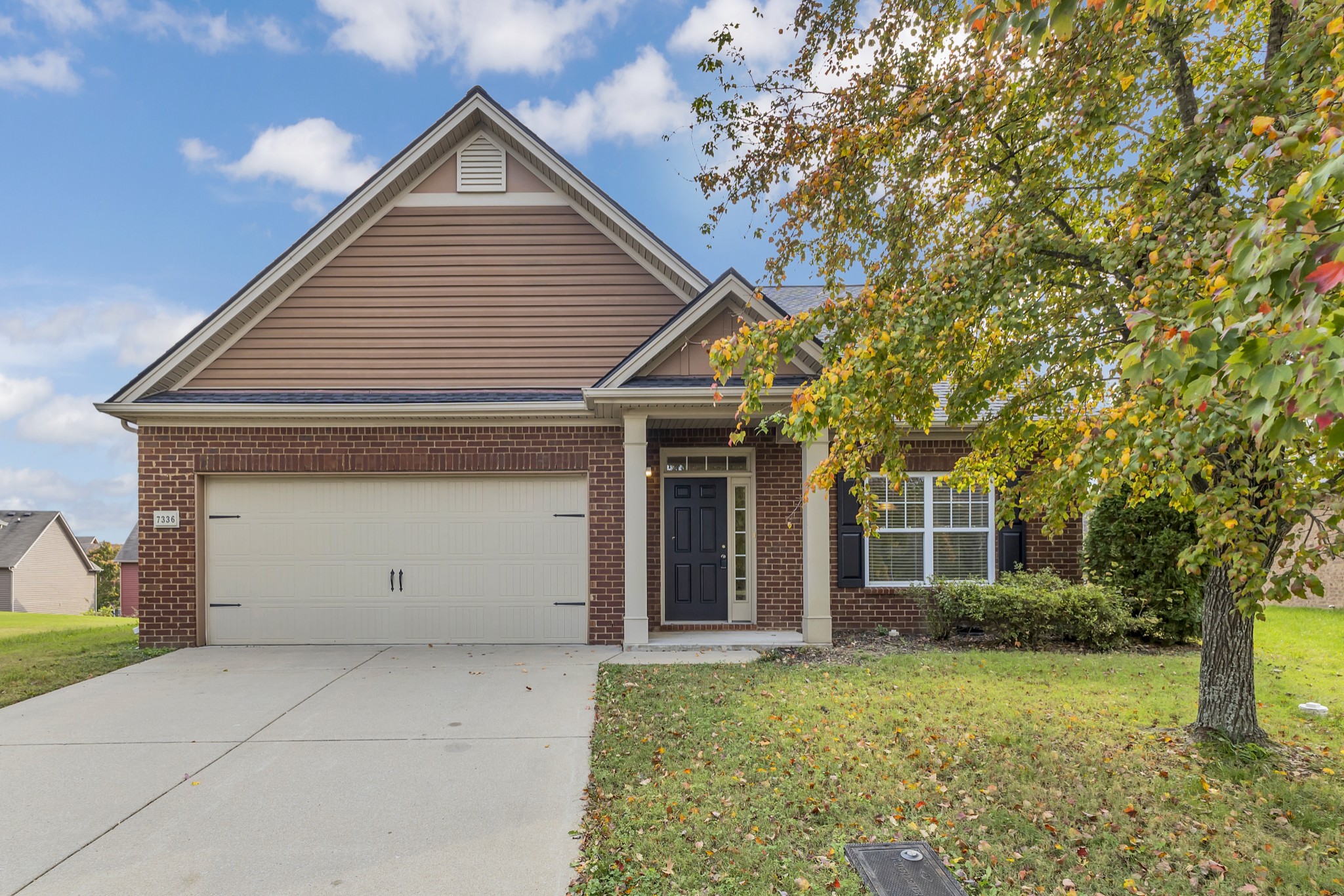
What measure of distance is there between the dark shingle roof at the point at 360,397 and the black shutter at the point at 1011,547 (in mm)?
6102

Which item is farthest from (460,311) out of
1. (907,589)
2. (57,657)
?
(907,589)

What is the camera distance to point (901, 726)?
550 cm

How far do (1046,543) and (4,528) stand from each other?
1802 inches

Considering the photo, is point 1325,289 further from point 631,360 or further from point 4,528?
point 4,528

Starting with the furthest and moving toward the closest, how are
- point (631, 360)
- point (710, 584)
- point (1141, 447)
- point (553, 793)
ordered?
point (710, 584), point (631, 360), point (553, 793), point (1141, 447)

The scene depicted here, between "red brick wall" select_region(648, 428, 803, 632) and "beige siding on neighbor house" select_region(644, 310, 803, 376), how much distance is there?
1429 millimetres

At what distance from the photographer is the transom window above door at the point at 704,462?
32.3 feet

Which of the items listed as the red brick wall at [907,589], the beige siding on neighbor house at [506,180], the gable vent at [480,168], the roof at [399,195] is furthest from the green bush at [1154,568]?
the gable vent at [480,168]

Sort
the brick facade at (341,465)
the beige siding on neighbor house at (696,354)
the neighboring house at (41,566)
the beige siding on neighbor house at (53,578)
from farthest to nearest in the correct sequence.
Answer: the beige siding on neighbor house at (53,578)
the neighboring house at (41,566)
the brick facade at (341,465)
the beige siding on neighbor house at (696,354)

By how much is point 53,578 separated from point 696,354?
143 ft

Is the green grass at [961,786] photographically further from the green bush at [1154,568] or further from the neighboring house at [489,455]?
the neighboring house at [489,455]

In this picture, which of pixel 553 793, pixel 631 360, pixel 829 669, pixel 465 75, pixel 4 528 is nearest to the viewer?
pixel 553 793

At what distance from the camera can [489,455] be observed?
8.94 metres

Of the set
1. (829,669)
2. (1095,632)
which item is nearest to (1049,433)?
(829,669)
